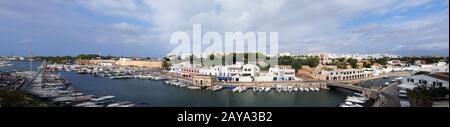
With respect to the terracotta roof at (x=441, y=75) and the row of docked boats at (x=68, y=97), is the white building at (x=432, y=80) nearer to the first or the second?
the terracotta roof at (x=441, y=75)

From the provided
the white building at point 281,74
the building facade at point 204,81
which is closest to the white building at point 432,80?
the building facade at point 204,81

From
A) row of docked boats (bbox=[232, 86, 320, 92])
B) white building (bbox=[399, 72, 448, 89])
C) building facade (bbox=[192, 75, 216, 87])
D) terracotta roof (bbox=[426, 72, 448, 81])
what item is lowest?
row of docked boats (bbox=[232, 86, 320, 92])

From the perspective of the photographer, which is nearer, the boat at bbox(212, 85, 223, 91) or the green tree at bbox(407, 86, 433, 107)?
the green tree at bbox(407, 86, 433, 107)

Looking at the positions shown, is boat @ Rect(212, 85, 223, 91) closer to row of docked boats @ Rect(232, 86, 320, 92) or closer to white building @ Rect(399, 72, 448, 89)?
row of docked boats @ Rect(232, 86, 320, 92)

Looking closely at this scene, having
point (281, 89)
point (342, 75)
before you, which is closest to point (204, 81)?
point (281, 89)

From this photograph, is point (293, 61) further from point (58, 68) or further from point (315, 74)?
point (58, 68)

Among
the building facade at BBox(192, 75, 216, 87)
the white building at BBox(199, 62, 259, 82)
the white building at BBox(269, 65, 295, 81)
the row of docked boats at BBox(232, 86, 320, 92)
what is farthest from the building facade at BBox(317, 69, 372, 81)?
the building facade at BBox(192, 75, 216, 87)

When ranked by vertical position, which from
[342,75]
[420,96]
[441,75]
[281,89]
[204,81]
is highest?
[441,75]

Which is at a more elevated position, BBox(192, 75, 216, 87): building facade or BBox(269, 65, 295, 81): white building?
BBox(269, 65, 295, 81): white building

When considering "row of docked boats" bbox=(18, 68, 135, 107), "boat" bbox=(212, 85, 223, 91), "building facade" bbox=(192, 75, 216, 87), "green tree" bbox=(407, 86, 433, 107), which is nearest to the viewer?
"green tree" bbox=(407, 86, 433, 107)

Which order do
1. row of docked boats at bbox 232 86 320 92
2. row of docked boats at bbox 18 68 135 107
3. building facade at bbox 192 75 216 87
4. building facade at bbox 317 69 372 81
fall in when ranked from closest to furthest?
row of docked boats at bbox 18 68 135 107 < row of docked boats at bbox 232 86 320 92 < building facade at bbox 192 75 216 87 < building facade at bbox 317 69 372 81

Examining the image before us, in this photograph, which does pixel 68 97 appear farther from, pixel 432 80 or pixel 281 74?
pixel 281 74

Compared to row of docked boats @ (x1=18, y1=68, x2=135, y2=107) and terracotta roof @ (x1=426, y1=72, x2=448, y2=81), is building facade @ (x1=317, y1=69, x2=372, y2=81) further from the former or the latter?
terracotta roof @ (x1=426, y1=72, x2=448, y2=81)
